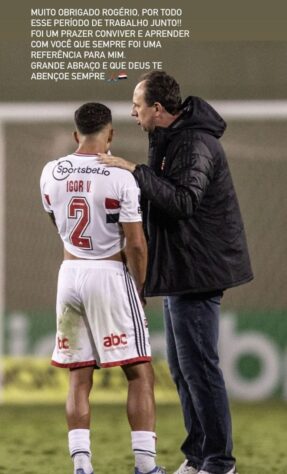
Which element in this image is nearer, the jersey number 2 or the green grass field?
the jersey number 2

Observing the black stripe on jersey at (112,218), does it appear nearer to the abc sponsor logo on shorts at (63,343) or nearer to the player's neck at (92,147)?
the player's neck at (92,147)

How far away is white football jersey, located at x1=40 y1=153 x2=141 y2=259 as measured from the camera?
386 cm

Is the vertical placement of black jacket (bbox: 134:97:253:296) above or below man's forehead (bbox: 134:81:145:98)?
below

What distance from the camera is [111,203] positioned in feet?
12.7

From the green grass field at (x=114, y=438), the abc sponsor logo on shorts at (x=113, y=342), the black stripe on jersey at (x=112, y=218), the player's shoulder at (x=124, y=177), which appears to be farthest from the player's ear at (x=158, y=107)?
the green grass field at (x=114, y=438)

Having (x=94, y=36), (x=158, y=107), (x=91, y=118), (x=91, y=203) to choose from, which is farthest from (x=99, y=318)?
(x=94, y=36)

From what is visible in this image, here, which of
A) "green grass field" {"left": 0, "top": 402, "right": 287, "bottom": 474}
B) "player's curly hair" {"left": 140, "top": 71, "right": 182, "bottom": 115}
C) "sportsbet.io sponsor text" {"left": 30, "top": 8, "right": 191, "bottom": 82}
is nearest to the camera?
"player's curly hair" {"left": 140, "top": 71, "right": 182, "bottom": 115}

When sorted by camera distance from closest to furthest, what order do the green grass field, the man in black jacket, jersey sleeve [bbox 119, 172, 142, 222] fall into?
jersey sleeve [bbox 119, 172, 142, 222] < the man in black jacket < the green grass field

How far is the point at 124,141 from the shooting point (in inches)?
269

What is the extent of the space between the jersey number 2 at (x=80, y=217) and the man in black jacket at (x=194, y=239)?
17 centimetres

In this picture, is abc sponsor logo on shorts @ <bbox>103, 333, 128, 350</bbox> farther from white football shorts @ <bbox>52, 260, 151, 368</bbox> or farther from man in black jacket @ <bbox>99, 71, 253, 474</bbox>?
man in black jacket @ <bbox>99, 71, 253, 474</bbox>

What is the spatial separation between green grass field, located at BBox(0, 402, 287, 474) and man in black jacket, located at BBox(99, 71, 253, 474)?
571 millimetres

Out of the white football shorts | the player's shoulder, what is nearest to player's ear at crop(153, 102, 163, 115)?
the player's shoulder

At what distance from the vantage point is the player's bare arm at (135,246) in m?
3.87
